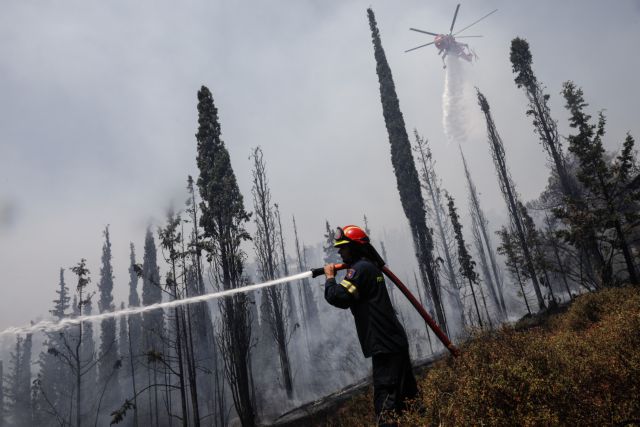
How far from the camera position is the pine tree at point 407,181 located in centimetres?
2106

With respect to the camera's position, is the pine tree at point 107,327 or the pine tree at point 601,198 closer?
the pine tree at point 601,198

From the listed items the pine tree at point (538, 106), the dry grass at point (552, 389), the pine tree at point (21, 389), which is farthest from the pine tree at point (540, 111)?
the pine tree at point (21, 389)

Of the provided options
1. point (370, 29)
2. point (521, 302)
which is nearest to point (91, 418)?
point (370, 29)

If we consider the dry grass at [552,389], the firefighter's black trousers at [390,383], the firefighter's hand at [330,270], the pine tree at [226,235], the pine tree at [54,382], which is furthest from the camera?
the pine tree at [54,382]

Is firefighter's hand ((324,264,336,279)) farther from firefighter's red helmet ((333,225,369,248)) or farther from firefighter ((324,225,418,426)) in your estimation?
firefighter's red helmet ((333,225,369,248))

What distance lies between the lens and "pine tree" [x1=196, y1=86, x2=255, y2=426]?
34.0 ft

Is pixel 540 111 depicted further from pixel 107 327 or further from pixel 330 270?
pixel 107 327

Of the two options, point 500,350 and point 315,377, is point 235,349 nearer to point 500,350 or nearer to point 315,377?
point 500,350

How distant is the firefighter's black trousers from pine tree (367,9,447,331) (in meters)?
17.1

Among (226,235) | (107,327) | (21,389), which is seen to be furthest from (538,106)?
(21,389)

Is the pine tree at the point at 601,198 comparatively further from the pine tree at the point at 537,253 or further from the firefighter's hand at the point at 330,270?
the firefighter's hand at the point at 330,270

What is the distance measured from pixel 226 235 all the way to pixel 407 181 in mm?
13463

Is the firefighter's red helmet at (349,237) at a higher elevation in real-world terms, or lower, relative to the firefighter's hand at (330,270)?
higher

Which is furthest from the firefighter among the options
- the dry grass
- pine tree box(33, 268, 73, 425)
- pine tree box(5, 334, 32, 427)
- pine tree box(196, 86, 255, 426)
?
pine tree box(5, 334, 32, 427)
